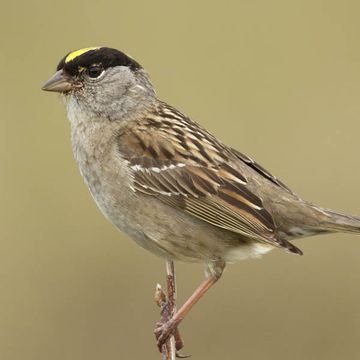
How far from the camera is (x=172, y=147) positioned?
6.79 meters

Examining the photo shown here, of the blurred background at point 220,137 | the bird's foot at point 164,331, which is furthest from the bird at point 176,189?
the blurred background at point 220,137

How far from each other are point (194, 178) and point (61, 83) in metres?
1.08

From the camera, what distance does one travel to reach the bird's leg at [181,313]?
21.3 feet

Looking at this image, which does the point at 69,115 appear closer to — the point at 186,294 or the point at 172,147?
the point at 172,147

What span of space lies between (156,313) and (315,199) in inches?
83.7

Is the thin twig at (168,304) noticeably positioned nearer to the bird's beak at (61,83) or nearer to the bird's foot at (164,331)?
the bird's foot at (164,331)

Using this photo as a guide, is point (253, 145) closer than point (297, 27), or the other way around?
point (253, 145)

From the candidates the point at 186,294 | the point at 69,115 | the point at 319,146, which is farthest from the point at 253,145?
the point at 69,115

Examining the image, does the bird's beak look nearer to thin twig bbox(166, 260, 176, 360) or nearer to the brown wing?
the brown wing

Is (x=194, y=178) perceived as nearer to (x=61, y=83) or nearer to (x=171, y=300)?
(x=171, y=300)

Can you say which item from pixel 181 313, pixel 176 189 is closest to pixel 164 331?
pixel 181 313

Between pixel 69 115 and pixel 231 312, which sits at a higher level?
pixel 69 115

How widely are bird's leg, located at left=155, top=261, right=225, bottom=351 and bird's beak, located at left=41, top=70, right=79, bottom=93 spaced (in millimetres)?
1469

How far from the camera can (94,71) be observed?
7.11 m
